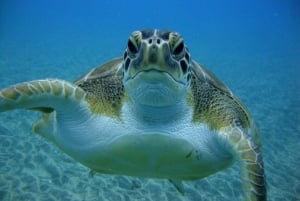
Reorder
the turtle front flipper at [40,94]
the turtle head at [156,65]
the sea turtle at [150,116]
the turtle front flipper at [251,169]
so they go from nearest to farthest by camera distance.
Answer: the turtle head at [156,65] → the sea turtle at [150,116] → the turtle front flipper at [251,169] → the turtle front flipper at [40,94]

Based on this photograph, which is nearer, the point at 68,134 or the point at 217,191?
the point at 68,134

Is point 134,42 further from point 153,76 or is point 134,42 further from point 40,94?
point 40,94

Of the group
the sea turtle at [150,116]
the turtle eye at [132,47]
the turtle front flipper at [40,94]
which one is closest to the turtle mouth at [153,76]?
the sea turtle at [150,116]

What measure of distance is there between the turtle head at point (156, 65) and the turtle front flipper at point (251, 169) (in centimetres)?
66

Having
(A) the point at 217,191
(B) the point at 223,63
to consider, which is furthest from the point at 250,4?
(A) the point at 217,191

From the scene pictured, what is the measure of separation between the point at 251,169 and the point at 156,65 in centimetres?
111

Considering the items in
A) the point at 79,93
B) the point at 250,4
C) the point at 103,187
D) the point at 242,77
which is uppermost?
the point at 250,4

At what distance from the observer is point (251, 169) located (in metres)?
2.28

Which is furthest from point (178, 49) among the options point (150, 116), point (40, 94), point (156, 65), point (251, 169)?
point (40, 94)

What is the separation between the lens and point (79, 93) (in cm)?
258

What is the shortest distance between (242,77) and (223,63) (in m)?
4.69

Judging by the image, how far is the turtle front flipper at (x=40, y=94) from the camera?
2.39 m

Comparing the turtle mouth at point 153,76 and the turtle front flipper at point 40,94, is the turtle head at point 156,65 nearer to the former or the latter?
the turtle mouth at point 153,76

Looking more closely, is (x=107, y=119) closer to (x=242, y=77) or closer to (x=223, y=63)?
(x=242, y=77)
